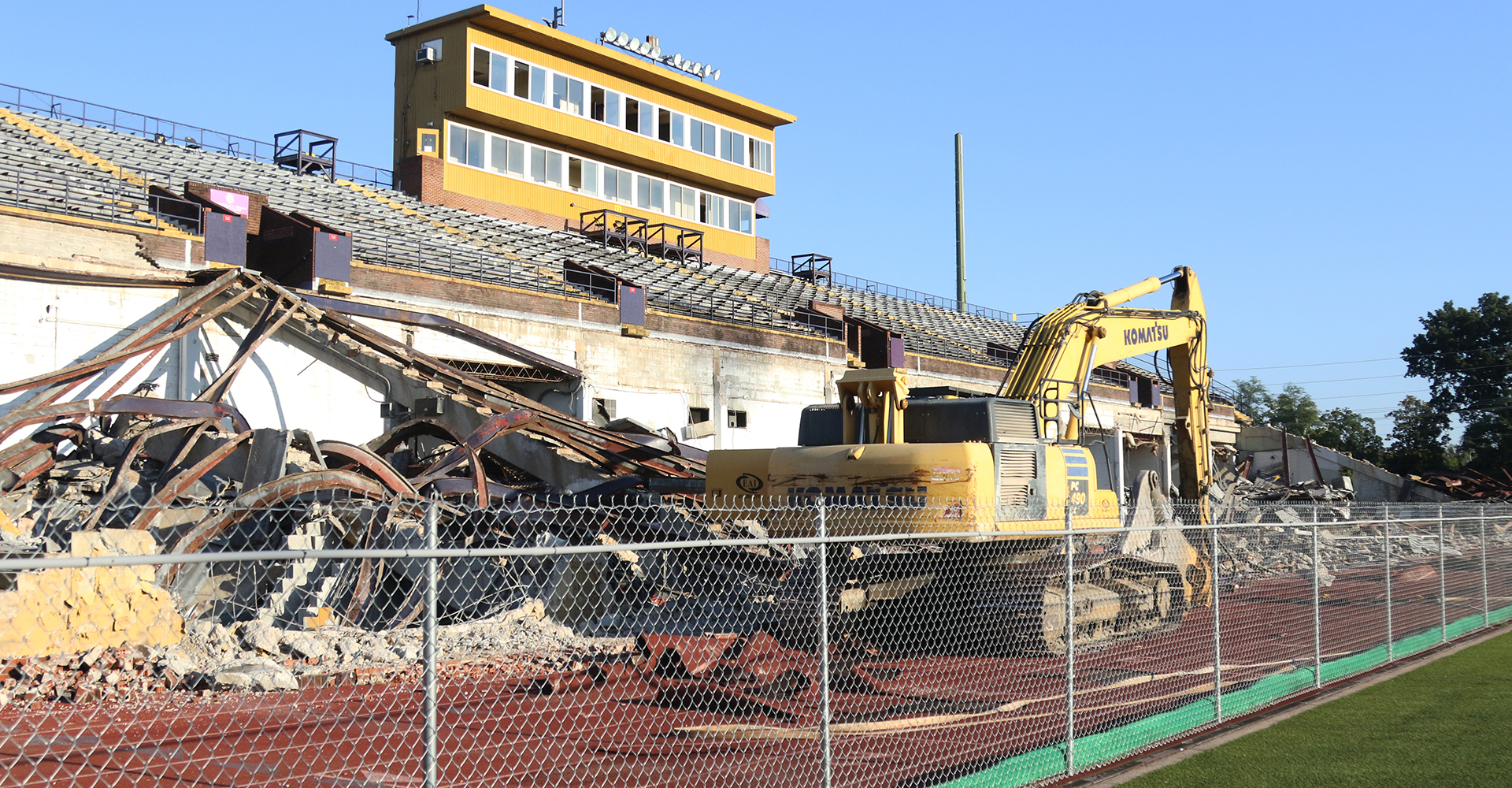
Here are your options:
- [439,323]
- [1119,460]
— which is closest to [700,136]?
[439,323]

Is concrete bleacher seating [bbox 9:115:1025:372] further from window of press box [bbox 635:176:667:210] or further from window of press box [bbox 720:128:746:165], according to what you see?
window of press box [bbox 720:128:746:165]

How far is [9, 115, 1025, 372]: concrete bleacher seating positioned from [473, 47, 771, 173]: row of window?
4.81 metres

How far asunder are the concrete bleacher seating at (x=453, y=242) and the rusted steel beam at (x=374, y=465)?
11.7 metres

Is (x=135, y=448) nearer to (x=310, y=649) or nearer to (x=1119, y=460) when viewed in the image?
(x=310, y=649)

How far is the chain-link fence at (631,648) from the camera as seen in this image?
7879 millimetres

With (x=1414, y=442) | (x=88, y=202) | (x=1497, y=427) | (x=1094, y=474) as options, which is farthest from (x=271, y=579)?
(x=1414, y=442)

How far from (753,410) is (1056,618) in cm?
1803

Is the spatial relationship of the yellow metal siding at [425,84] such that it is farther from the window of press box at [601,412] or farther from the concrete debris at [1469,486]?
the concrete debris at [1469,486]

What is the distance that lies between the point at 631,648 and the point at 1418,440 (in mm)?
64443

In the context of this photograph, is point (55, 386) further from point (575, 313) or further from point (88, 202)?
point (575, 313)

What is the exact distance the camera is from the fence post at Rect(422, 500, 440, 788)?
193 inches

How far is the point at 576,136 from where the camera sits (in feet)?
139

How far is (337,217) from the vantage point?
31.0 meters

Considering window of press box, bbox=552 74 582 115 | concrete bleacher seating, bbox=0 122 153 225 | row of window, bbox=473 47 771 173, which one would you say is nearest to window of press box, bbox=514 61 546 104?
row of window, bbox=473 47 771 173
